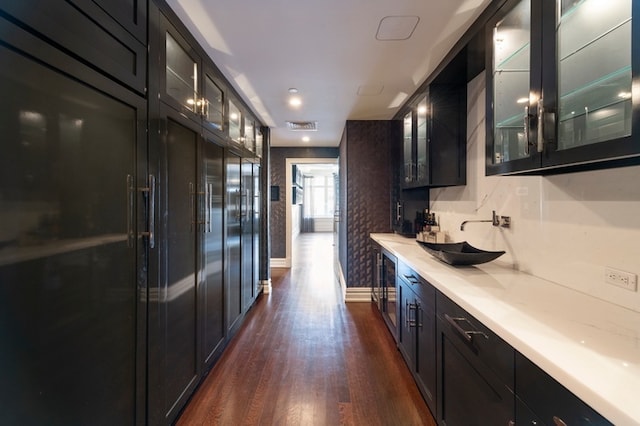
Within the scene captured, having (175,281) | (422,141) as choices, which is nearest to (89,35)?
(175,281)

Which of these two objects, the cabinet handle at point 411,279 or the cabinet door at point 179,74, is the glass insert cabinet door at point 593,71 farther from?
the cabinet door at point 179,74

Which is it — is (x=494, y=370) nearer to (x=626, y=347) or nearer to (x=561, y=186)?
(x=626, y=347)

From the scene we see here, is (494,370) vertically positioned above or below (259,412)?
above

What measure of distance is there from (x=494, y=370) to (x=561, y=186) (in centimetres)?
106

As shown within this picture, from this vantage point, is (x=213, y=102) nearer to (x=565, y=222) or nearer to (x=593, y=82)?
(x=593, y=82)

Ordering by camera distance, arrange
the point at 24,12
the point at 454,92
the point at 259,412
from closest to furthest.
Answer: the point at 24,12 < the point at 259,412 < the point at 454,92

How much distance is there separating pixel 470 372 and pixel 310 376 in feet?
4.54

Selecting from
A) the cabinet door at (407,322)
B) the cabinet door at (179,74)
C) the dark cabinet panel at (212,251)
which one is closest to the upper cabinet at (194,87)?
the cabinet door at (179,74)

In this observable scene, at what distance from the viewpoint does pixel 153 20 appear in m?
1.55

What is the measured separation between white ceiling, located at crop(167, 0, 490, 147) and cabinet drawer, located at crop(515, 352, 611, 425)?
6.21 feet

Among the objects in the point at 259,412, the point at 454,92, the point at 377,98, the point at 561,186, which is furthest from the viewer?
the point at 377,98

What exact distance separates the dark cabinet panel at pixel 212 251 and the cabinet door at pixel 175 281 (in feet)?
0.51

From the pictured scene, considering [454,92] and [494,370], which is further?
[454,92]

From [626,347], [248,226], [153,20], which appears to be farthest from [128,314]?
[248,226]
